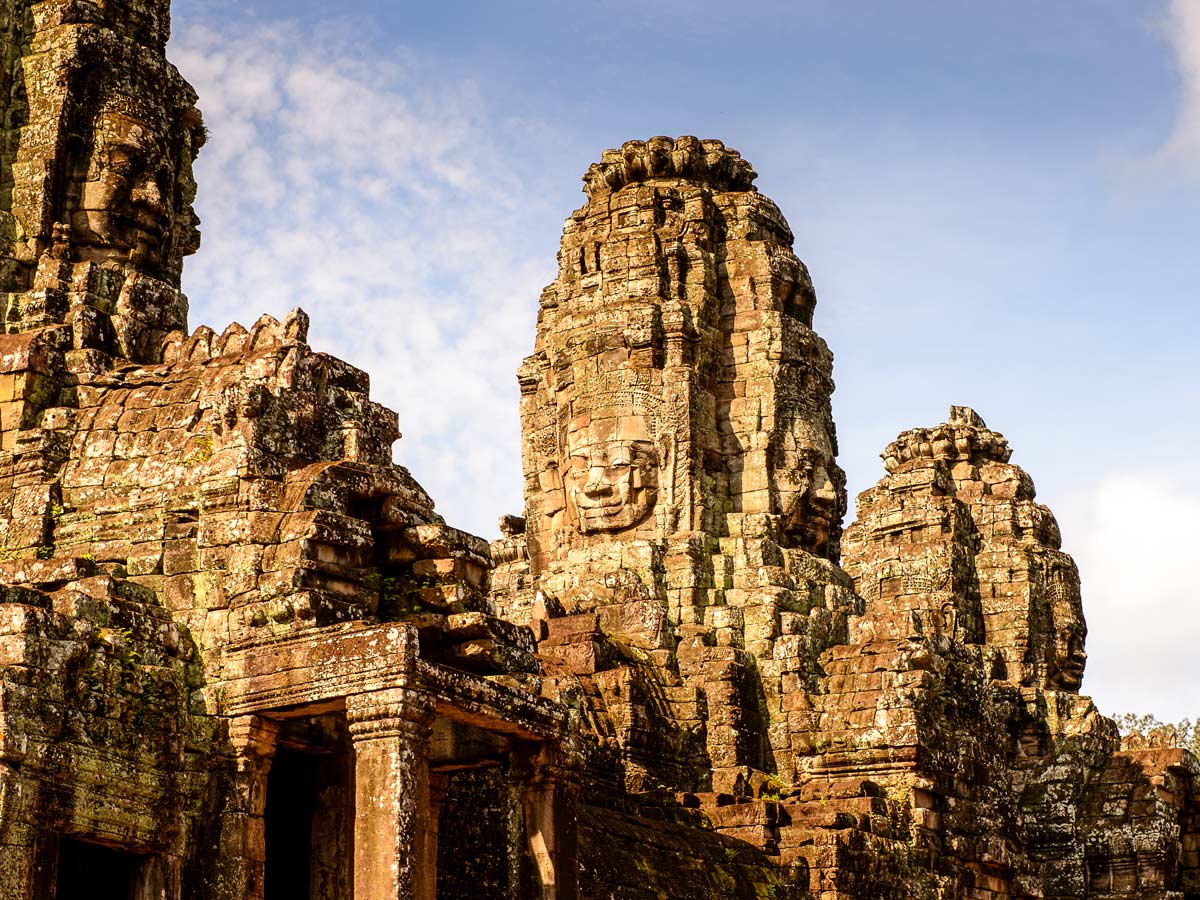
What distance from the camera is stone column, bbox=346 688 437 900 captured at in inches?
694

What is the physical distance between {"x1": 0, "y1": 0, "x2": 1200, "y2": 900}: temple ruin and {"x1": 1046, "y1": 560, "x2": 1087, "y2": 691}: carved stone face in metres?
0.08

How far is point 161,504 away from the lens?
1977 cm

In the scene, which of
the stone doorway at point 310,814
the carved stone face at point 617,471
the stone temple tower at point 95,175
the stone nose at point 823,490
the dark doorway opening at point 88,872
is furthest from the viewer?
the stone nose at point 823,490

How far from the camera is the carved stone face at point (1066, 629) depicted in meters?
37.4

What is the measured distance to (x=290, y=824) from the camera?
20125 mm

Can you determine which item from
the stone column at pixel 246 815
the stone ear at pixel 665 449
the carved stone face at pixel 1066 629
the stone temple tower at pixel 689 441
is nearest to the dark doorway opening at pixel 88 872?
the stone column at pixel 246 815

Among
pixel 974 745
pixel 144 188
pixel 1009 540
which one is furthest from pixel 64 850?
pixel 1009 540

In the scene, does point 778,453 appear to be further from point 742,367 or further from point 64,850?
point 64,850

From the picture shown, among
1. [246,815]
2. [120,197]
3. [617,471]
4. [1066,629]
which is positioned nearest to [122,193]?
[120,197]

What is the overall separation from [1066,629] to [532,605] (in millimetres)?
11965

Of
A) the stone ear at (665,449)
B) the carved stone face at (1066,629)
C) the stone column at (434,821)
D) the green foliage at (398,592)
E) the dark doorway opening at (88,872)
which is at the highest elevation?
the stone ear at (665,449)

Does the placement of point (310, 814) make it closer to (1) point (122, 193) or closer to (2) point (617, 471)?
(1) point (122, 193)

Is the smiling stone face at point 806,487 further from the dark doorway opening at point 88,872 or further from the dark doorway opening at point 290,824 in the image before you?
the dark doorway opening at point 88,872

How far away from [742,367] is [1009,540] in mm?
7834
